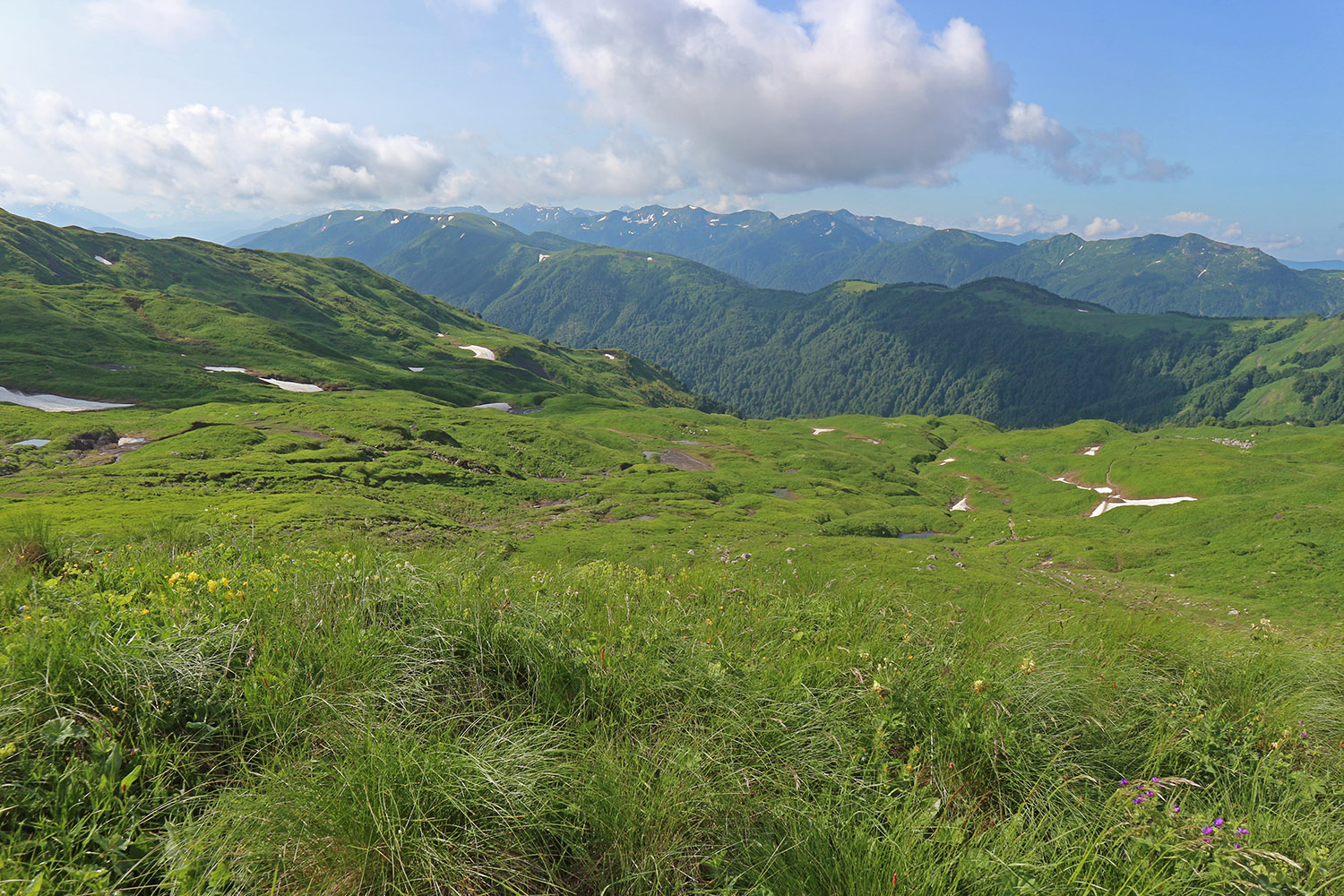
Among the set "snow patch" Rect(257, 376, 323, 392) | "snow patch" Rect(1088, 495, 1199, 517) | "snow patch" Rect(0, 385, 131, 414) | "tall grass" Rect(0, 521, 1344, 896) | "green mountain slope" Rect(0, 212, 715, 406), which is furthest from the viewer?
"snow patch" Rect(257, 376, 323, 392)

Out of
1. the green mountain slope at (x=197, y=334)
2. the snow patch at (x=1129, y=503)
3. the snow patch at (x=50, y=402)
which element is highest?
the green mountain slope at (x=197, y=334)

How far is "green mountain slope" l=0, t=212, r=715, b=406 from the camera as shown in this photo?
268ft

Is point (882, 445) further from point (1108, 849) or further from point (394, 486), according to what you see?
point (1108, 849)

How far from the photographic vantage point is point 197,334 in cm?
11156

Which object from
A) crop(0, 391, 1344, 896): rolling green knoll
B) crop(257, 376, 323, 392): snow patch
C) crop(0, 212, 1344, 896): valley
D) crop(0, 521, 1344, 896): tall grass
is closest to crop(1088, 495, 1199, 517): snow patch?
crop(0, 212, 1344, 896): valley

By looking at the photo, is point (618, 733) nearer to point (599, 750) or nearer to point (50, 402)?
point (599, 750)

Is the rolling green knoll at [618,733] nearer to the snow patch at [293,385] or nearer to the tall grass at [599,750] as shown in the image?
the tall grass at [599,750]

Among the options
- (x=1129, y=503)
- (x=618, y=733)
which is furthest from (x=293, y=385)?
(x=1129, y=503)

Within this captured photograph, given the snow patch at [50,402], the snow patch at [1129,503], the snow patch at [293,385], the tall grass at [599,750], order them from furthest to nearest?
the snow patch at [293,385] < the snow patch at [1129,503] < the snow patch at [50,402] < the tall grass at [599,750]

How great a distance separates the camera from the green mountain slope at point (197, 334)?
3221 inches

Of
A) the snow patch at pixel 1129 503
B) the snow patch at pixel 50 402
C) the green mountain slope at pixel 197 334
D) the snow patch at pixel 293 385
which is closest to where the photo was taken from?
the snow patch at pixel 50 402

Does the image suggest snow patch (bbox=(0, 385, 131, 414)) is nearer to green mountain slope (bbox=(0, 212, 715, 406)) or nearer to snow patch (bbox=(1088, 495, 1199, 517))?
green mountain slope (bbox=(0, 212, 715, 406))

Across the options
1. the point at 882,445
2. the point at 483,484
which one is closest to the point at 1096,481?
the point at 882,445

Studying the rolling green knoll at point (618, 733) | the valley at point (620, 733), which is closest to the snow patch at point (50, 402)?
the valley at point (620, 733)
